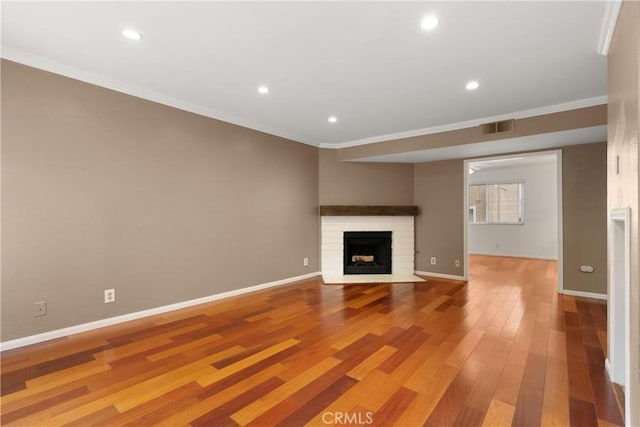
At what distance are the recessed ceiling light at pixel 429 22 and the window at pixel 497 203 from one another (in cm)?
708

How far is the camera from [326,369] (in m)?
2.10

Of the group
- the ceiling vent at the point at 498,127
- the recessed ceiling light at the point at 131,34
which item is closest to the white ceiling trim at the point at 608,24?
the ceiling vent at the point at 498,127

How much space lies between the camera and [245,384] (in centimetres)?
192

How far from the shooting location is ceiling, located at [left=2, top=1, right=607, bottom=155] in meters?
1.88

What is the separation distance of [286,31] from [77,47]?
5.67ft

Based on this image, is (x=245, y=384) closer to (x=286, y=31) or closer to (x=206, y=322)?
(x=206, y=322)

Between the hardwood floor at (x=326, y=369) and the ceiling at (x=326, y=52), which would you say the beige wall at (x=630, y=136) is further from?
the hardwood floor at (x=326, y=369)

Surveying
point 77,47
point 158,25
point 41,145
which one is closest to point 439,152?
point 158,25

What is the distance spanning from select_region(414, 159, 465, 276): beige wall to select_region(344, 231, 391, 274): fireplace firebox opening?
25.1 inches

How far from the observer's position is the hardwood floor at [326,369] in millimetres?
1638

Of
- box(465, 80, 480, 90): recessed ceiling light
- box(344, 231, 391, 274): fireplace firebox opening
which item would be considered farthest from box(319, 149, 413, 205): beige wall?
box(465, 80, 480, 90): recessed ceiling light

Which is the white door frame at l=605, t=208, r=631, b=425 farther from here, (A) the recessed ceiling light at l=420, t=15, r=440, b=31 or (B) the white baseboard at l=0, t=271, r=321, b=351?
(B) the white baseboard at l=0, t=271, r=321, b=351

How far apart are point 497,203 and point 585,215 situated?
3.98 metres

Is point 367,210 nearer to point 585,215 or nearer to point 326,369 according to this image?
point 585,215
